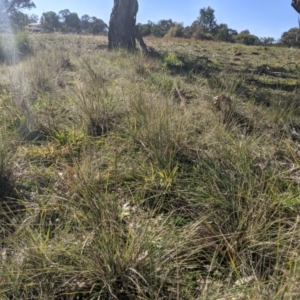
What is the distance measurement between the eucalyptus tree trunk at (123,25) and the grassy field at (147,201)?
6.23 m

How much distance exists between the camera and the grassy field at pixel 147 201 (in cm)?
132

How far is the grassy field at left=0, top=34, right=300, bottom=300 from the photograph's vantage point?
1319 mm

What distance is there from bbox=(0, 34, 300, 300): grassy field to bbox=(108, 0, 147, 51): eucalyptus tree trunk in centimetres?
623

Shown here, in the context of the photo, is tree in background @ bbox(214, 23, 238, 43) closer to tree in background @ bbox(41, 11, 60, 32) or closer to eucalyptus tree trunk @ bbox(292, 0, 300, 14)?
tree in background @ bbox(41, 11, 60, 32)

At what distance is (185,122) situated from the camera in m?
2.61

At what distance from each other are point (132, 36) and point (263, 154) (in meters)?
7.96

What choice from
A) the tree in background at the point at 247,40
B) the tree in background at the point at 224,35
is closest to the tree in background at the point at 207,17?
the tree in background at the point at 224,35

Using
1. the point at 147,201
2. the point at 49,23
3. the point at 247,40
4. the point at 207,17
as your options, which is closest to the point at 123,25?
the point at 147,201

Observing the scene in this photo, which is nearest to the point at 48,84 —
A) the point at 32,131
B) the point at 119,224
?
the point at 32,131

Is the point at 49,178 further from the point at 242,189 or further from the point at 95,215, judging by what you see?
the point at 242,189

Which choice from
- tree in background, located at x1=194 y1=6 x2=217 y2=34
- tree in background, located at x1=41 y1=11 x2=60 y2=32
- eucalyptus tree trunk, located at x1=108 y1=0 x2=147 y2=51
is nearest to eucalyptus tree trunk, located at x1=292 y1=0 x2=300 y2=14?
eucalyptus tree trunk, located at x1=108 y1=0 x2=147 y2=51

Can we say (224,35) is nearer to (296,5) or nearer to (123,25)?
(123,25)

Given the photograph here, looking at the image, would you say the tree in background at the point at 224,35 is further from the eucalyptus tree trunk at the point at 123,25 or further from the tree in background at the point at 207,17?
the eucalyptus tree trunk at the point at 123,25

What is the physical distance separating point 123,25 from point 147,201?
8302 mm
